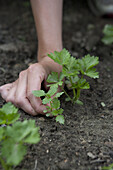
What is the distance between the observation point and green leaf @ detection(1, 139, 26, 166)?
1.03 meters

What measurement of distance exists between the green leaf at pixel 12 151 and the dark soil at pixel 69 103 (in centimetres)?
22

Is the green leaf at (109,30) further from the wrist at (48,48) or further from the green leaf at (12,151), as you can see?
the green leaf at (12,151)

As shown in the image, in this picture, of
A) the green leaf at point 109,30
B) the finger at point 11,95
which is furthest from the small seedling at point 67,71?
the green leaf at point 109,30

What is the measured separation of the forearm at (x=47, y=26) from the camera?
1.97 m

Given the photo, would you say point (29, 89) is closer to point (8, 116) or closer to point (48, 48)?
point (8, 116)

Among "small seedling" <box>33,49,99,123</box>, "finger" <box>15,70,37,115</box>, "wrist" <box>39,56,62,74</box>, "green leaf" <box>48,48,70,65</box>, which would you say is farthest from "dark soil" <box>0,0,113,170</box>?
"green leaf" <box>48,48,70,65</box>

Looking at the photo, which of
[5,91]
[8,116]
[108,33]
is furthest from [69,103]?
[108,33]

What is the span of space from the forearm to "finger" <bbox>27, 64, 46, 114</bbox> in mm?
362

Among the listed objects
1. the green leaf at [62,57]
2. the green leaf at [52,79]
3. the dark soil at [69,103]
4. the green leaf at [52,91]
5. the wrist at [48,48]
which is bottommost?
the dark soil at [69,103]

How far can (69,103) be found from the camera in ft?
5.76

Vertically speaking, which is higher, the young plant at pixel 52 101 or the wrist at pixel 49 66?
the wrist at pixel 49 66

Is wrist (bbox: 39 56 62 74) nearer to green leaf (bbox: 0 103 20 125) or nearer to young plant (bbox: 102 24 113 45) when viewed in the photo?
green leaf (bbox: 0 103 20 125)

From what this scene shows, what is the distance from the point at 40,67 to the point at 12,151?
777 mm

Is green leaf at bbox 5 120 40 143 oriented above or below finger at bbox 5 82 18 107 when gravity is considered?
above
